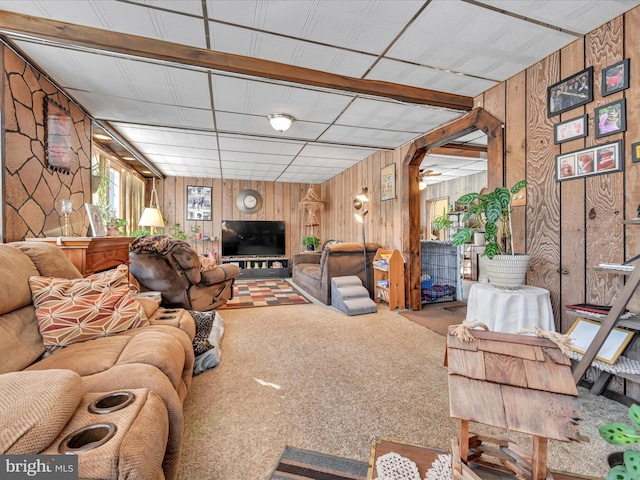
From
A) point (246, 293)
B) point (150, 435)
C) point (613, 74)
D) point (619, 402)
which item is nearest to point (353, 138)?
point (613, 74)

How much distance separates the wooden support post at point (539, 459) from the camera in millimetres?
750

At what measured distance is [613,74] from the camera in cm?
180

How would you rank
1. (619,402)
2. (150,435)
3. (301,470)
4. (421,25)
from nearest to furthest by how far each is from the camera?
(150,435) < (301,470) < (619,402) < (421,25)

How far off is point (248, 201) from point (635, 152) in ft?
20.9

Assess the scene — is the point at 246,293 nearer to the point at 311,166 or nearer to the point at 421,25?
the point at 311,166

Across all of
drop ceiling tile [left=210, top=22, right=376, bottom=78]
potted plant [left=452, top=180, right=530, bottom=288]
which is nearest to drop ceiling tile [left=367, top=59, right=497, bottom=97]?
drop ceiling tile [left=210, top=22, right=376, bottom=78]

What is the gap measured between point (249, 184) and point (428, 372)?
597cm

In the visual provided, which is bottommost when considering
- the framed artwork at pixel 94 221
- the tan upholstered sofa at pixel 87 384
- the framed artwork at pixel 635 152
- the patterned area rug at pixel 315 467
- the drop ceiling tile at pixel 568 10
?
the patterned area rug at pixel 315 467

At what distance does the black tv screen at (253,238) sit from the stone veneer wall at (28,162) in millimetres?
3857

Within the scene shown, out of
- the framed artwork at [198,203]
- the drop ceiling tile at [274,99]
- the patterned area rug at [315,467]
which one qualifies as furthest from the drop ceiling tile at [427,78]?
the framed artwork at [198,203]

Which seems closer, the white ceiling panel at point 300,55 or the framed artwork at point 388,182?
the white ceiling panel at point 300,55

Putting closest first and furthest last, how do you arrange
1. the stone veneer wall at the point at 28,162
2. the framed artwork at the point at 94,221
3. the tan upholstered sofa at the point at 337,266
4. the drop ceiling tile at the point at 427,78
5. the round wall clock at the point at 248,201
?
1. the stone veneer wall at the point at 28,162
2. the drop ceiling tile at the point at 427,78
3. the framed artwork at the point at 94,221
4. the tan upholstered sofa at the point at 337,266
5. the round wall clock at the point at 248,201

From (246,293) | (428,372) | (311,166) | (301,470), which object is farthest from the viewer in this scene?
(311,166)

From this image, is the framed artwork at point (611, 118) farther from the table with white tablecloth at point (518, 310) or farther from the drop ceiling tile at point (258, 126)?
the drop ceiling tile at point (258, 126)
